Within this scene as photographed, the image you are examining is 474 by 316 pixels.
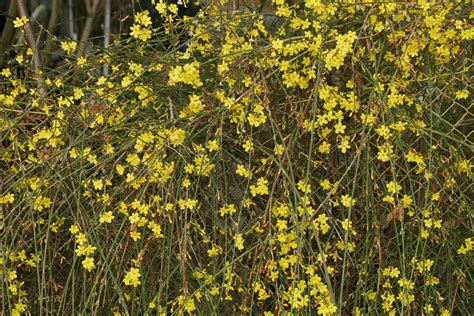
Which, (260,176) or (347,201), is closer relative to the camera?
(347,201)

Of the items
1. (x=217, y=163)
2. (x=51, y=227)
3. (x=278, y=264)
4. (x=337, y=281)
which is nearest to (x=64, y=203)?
(x=51, y=227)

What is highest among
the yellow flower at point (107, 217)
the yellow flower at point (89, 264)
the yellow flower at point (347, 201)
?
the yellow flower at point (347, 201)

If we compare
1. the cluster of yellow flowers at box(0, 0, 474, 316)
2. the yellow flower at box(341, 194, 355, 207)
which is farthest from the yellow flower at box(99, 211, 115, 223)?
the yellow flower at box(341, 194, 355, 207)

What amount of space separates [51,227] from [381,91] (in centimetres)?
85

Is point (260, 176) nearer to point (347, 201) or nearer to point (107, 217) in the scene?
point (347, 201)

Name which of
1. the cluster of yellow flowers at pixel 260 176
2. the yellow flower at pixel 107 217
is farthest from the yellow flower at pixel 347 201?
the yellow flower at pixel 107 217

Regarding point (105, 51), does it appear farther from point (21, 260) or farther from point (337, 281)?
point (337, 281)

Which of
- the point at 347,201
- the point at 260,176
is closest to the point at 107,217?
the point at 260,176

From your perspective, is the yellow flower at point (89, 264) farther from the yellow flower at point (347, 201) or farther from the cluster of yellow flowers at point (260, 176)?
the yellow flower at point (347, 201)

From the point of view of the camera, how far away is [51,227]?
2.13m

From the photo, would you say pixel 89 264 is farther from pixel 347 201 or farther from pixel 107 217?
pixel 347 201

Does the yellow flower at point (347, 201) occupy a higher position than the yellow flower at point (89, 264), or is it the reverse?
the yellow flower at point (347, 201)

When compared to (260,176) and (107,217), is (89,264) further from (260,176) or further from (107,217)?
(260,176)

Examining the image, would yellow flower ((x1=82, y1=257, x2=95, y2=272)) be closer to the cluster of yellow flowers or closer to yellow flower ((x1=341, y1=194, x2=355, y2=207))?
the cluster of yellow flowers
